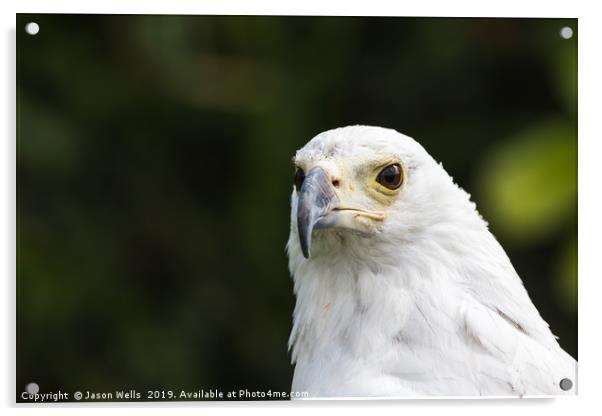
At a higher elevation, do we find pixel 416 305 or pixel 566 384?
pixel 416 305

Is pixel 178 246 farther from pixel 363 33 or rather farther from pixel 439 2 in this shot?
pixel 439 2

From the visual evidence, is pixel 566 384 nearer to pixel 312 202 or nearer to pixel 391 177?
pixel 391 177

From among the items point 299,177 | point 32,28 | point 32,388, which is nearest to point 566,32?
point 299,177

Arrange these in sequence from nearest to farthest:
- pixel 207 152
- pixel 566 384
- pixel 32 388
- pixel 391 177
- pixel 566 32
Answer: pixel 391 177 → pixel 566 384 → pixel 32 388 → pixel 566 32 → pixel 207 152

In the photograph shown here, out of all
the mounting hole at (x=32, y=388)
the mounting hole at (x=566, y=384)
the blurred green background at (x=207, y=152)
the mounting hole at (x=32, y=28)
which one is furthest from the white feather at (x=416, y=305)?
the mounting hole at (x=32, y=28)

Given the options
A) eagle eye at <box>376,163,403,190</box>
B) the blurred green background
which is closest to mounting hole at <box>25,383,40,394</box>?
the blurred green background

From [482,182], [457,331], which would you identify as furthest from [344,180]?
[482,182]

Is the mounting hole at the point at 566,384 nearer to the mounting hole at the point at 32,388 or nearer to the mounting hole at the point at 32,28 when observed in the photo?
the mounting hole at the point at 32,388
